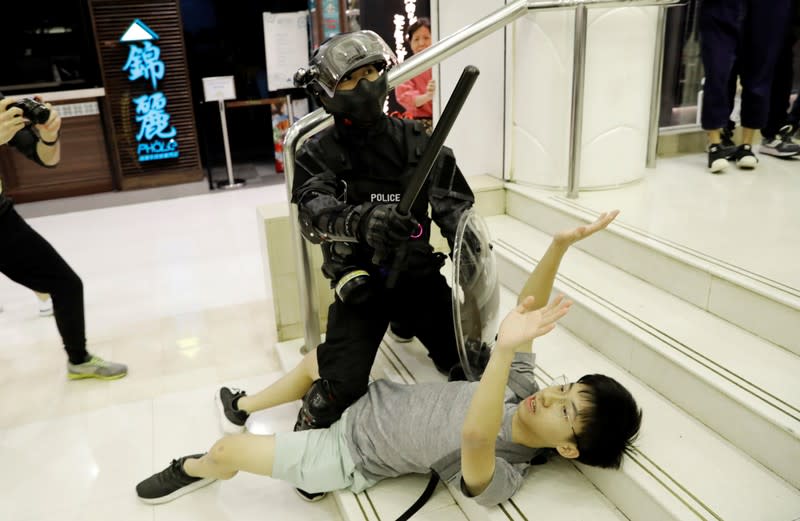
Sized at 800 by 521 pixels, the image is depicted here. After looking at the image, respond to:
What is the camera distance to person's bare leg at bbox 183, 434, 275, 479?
5.83 feet

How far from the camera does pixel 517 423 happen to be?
5.21 feet

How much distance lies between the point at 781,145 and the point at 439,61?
2.19m

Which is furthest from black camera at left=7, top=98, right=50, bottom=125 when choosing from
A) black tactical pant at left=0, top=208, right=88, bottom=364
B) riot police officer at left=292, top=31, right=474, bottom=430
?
riot police officer at left=292, top=31, right=474, bottom=430

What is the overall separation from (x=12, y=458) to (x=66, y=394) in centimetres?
41

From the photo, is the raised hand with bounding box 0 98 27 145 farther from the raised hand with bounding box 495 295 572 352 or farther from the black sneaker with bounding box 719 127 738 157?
the black sneaker with bounding box 719 127 738 157

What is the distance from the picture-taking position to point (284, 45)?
6.29 metres

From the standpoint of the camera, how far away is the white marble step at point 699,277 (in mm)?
1810

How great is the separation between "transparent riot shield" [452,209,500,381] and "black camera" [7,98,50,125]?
1699 mm

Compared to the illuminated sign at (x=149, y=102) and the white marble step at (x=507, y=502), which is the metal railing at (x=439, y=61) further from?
the illuminated sign at (x=149, y=102)

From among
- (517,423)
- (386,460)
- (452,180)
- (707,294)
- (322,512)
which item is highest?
(452,180)

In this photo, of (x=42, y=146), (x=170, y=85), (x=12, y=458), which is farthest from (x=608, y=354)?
(x=170, y=85)

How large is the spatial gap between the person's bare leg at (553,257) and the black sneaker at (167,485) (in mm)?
1126

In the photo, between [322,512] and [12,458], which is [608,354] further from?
[12,458]

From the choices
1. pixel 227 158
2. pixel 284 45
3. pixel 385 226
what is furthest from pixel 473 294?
pixel 284 45
